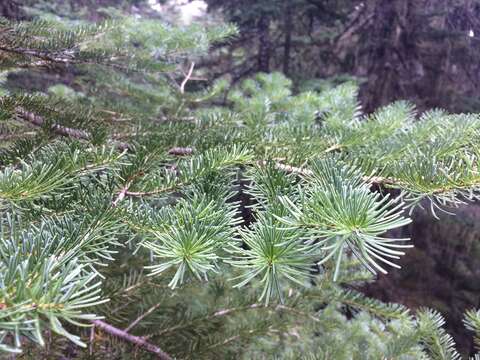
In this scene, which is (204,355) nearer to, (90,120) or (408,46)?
(90,120)

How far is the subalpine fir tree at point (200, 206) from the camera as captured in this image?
0.50m

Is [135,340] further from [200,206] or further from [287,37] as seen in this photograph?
[287,37]

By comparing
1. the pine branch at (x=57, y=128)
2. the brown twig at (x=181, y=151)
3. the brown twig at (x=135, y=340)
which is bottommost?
the brown twig at (x=135, y=340)

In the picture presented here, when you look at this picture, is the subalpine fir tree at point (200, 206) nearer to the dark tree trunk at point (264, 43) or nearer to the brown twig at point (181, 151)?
the brown twig at point (181, 151)

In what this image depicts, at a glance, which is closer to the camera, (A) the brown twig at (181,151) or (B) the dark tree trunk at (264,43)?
(A) the brown twig at (181,151)

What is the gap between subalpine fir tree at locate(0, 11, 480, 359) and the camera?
0.50m

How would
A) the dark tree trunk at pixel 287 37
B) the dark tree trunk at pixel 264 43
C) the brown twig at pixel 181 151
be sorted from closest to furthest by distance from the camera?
the brown twig at pixel 181 151 < the dark tree trunk at pixel 287 37 < the dark tree trunk at pixel 264 43

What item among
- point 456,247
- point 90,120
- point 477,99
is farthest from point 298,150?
point 456,247

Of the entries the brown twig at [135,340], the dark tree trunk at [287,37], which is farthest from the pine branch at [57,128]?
the dark tree trunk at [287,37]

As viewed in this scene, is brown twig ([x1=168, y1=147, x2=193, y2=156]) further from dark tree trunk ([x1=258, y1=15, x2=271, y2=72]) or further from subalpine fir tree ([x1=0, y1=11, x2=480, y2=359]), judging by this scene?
dark tree trunk ([x1=258, y1=15, x2=271, y2=72])

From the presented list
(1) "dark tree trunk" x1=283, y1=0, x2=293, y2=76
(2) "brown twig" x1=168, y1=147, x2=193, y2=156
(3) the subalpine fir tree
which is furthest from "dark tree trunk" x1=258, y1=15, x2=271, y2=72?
(2) "brown twig" x1=168, y1=147, x2=193, y2=156

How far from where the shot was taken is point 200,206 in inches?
25.5

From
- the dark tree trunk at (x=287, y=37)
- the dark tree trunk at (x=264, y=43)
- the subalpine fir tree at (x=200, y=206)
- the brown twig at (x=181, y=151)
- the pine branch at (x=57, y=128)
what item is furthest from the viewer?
the dark tree trunk at (x=264, y=43)

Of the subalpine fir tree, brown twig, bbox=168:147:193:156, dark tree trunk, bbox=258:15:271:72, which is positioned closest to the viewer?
the subalpine fir tree
